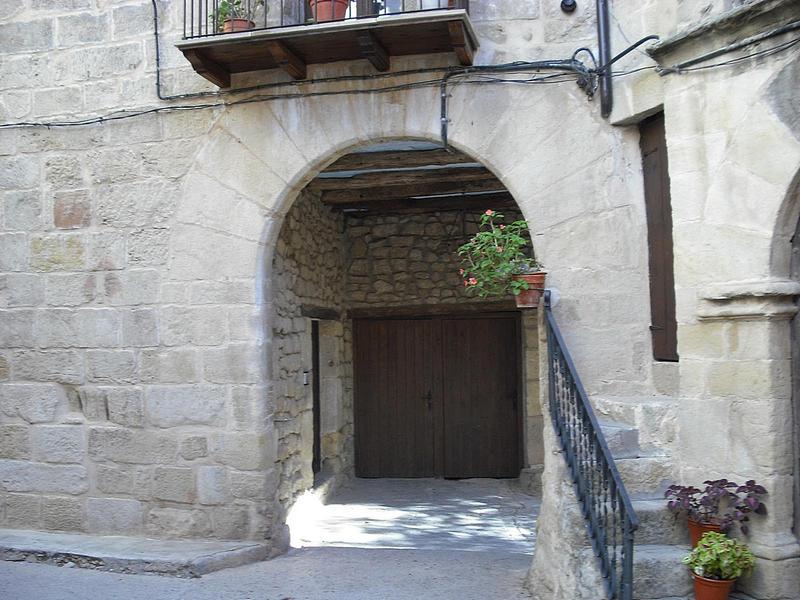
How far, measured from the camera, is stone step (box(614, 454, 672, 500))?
385 centimetres

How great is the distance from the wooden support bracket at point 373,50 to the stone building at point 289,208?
0.02 meters

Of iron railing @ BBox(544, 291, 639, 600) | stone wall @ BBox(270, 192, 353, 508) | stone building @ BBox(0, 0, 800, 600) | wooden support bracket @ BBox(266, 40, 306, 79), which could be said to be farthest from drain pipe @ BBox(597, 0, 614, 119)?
stone wall @ BBox(270, 192, 353, 508)

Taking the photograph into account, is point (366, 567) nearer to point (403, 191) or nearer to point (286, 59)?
point (286, 59)

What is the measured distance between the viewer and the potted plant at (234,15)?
Answer: 463 centimetres

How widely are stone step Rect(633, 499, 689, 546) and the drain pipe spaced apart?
225 centimetres

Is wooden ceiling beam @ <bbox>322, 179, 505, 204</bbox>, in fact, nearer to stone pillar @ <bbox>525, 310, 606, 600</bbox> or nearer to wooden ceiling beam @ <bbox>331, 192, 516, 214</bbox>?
wooden ceiling beam @ <bbox>331, 192, 516, 214</bbox>

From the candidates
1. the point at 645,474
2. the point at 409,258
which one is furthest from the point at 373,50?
the point at 409,258

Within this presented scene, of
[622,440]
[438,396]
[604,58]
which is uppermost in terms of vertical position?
[604,58]

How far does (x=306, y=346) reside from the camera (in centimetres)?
661

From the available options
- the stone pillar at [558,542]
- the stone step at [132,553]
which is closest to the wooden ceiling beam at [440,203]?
the stone pillar at [558,542]

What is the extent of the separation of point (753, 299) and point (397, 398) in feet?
17.1

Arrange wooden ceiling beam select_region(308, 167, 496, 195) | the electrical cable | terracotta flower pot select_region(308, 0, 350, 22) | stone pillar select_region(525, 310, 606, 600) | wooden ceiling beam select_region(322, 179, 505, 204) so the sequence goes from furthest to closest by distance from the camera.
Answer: wooden ceiling beam select_region(322, 179, 505, 204) → wooden ceiling beam select_region(308, 167, 496, 195) → terracotta flower pot select_region(308, 0, 350, 22) → the electrical cable → stone pillar select_region(525, 310, 606, 600)

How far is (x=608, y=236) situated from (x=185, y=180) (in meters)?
2.72

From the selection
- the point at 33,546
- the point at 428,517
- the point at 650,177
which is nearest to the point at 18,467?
the point at 33,546
